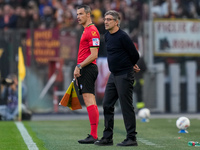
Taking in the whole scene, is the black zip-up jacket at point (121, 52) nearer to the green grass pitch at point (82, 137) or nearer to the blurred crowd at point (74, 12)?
the green grass pitch at point (82, 137)

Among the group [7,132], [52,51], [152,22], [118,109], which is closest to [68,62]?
[52,51]

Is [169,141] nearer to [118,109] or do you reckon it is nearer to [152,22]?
[118,109]

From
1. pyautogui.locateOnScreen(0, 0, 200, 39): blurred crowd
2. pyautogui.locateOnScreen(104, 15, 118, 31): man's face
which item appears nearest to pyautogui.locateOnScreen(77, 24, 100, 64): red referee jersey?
pyautogui.locateOnScreen(104, 15, 118, 31): man's face

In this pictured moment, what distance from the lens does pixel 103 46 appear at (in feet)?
64.4

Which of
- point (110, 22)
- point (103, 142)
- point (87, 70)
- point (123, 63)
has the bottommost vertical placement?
point (103, 142)

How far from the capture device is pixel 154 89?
822 inches

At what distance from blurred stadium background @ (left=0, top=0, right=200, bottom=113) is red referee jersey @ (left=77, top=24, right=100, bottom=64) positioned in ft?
29.3

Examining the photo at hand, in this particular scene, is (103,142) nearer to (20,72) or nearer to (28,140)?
(28,140)

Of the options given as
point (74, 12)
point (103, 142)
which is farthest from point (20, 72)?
point (103, 142)

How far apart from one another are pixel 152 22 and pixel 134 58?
13.3 meters

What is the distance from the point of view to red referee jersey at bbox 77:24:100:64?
27.9ft

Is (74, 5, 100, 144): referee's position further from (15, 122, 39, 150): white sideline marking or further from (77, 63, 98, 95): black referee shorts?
(15, 122, 39, 150): white sideline marking

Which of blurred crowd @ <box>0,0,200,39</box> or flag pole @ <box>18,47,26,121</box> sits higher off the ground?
blurred crowd @ <box>0,0,200,39</box>

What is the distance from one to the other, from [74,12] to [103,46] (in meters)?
1.90
